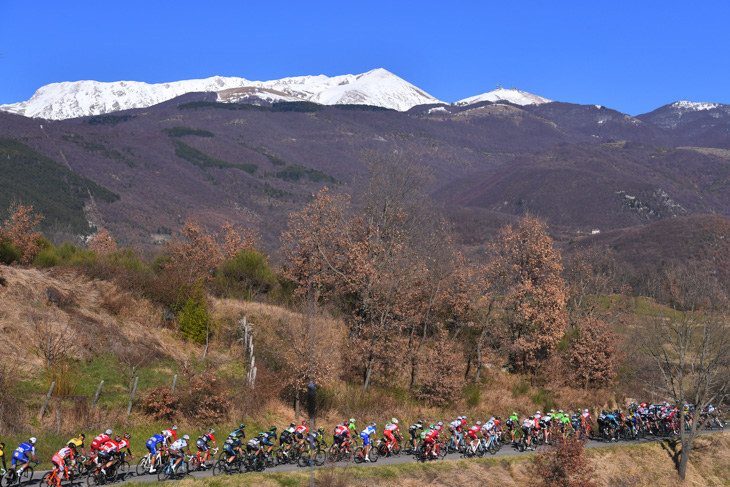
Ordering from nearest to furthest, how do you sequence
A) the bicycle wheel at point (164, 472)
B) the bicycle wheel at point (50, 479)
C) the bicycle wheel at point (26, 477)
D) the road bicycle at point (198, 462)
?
the bicycle wheel at point (50, 479)
the bicycle wheel at point (26, 477)
the bicycle wheel at point (164, 472)
the road bicycle at point (198, 462)

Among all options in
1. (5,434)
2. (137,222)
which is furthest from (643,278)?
(137,222)

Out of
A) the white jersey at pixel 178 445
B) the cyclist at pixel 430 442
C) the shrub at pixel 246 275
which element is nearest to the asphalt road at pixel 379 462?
the cyclist at pixel 430 442

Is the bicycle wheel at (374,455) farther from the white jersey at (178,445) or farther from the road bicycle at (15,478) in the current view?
the road bicycle at (15,478)

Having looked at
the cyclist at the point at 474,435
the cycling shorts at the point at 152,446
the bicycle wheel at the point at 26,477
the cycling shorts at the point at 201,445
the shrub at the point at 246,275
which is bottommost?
the cyclist at the point at 474,435

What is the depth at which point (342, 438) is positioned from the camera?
84.4ft

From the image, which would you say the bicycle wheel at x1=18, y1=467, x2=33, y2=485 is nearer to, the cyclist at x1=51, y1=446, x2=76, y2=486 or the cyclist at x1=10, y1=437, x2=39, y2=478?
the cyclist at x1=10, y1=437, x2=39, y2=478

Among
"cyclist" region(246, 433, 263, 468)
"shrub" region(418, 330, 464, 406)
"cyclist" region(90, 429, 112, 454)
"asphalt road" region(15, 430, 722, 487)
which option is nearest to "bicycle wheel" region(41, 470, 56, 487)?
"asphalt road" region(15, 430, 722, 487)

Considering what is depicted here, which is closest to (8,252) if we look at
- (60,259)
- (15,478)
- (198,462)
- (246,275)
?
(60,259)

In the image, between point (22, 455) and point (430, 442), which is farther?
point (430, 442)

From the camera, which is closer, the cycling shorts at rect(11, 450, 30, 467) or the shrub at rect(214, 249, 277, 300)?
the cycling shorts at rect(11, 450, 30, 467)

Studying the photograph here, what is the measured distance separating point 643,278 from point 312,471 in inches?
4171

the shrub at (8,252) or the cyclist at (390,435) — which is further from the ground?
the shrub at (8,252)

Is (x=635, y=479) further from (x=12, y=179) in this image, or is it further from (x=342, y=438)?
(x=12, y=179)

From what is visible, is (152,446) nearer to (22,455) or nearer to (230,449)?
(230,449)
